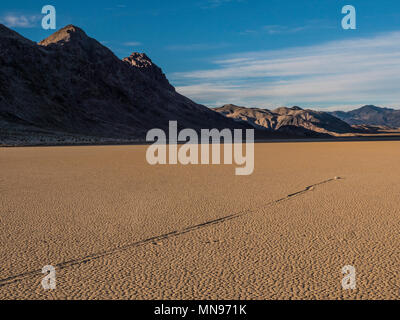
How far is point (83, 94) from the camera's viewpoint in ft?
263

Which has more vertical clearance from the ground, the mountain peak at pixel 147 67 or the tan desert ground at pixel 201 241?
the mountain peak at pixel 147 67

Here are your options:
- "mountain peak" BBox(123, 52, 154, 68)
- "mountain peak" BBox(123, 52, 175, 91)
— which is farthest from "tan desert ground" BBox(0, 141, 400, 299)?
"mountain peak" BBox(123, 52, 154, 68)

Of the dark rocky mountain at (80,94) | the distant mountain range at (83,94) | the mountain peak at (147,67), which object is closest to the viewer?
the distant mountain range at (83,94)

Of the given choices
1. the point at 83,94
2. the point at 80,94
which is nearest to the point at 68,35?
the point at 83,94

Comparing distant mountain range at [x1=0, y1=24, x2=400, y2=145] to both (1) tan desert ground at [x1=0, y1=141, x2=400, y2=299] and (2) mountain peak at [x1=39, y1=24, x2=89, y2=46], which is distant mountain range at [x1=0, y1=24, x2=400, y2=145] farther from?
(1) tan desert ground at [x1=0, y1=141, x2=400, y2=299]

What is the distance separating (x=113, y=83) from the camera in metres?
88.0

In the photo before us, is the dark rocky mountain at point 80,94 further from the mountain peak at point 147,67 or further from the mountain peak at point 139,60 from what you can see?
the mountain peak at point 139,60

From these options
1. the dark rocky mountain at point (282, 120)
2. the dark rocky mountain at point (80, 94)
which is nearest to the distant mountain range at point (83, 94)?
the dark rocky mountain at point (80, 94)

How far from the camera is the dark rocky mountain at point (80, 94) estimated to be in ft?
219

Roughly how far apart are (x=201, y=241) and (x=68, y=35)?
313ft
